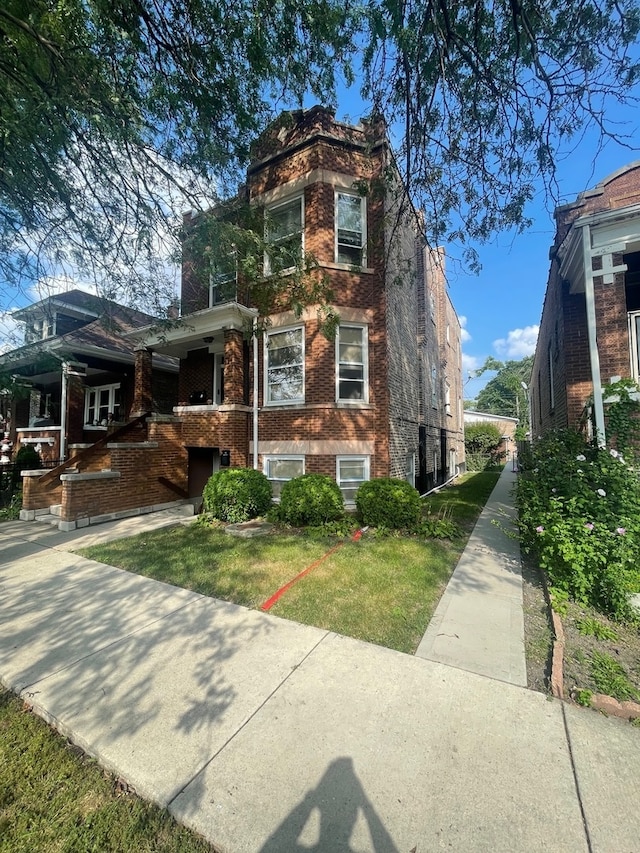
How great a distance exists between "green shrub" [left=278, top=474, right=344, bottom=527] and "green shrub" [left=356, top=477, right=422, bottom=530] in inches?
22.0

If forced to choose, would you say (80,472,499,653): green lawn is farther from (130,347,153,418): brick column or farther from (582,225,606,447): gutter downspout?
(130,347,153,418): brick column

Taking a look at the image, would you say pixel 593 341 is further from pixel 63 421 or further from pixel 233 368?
pixel 63 421

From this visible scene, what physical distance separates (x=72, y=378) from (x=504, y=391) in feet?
208

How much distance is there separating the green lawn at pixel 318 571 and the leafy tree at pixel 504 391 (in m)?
52.8

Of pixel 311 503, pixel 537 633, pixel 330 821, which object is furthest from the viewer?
pixel 311 503

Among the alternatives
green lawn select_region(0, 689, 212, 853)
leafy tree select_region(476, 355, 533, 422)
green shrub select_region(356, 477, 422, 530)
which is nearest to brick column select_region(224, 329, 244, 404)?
green shrub select_region(356, 477, 422, 530)

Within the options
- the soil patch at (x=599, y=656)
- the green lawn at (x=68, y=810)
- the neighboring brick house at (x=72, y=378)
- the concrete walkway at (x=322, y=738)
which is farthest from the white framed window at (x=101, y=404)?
the soil patch at (x=599, y=656)

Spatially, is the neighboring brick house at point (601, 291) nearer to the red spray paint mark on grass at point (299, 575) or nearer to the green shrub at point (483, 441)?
the red spray paint mark on grass at point (299, 575)

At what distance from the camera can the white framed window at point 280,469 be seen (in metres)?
8.66

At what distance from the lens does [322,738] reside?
2252 millimetres

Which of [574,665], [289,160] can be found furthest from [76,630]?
[289,160]

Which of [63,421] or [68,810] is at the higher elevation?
[63,421]

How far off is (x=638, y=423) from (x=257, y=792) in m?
5.77

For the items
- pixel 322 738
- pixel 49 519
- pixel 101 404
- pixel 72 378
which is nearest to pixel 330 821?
pixel 322 738
